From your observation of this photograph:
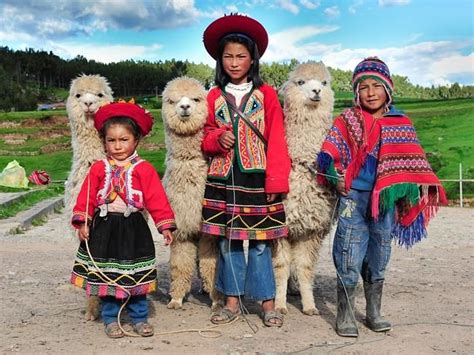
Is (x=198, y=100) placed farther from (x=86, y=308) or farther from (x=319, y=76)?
(x=86, y=308)

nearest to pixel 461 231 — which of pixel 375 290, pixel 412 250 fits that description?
pixel 412 250

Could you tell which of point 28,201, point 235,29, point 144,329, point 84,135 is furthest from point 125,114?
point 28,201

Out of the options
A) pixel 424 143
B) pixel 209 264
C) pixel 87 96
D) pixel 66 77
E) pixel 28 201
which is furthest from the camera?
pixel 66 77

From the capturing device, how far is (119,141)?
12.1ft

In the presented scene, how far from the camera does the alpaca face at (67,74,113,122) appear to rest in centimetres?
411

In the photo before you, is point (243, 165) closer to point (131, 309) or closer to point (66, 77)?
point (131, 309)

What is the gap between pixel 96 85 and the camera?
13.7 feet

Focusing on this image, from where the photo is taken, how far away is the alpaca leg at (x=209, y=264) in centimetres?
431

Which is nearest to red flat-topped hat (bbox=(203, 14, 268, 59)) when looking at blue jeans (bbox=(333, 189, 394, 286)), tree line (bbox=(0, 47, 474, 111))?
blue jeans (bbox=(333, 189, 394, 286))

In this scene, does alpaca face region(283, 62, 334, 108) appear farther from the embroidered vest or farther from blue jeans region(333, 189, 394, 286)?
blue jeans region(333, 189, 394, 286)

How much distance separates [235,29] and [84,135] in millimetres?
1342

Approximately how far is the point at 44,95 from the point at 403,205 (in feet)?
141

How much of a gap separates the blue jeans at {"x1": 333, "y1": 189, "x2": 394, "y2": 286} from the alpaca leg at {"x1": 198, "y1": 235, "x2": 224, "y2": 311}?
0.99m

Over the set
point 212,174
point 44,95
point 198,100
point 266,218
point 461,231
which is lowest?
point 461,231
